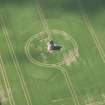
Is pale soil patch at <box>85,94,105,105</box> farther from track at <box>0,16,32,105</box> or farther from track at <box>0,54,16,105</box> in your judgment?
track at <box>0,54,16,105</box>

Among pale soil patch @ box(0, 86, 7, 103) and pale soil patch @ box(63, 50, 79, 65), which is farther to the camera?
pale soil patch @ box(63, 50, 79, 65)

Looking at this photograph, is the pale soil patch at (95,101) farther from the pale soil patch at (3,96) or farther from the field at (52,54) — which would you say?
the pale soil patch at (3,96)

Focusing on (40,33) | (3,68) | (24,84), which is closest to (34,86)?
(24,84)

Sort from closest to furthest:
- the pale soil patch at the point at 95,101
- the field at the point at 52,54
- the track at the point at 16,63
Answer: the pale soil patch at the point at 95,101 < the track at the point at 16,63 < the field at the point at 52,54

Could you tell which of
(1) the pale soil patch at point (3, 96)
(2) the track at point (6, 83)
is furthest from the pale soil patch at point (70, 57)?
(1) the pale soil patch at point (3, 96)

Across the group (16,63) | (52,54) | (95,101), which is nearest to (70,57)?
(52,54)

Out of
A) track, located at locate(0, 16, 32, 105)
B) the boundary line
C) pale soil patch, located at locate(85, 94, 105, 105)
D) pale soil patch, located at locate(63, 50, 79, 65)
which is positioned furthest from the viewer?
the boundary line

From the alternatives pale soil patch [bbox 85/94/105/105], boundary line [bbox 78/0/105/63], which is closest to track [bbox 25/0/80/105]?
pale soil patch [bbox 85/94/105/105]

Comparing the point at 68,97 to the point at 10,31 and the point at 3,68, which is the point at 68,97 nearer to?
the point at 3,68
